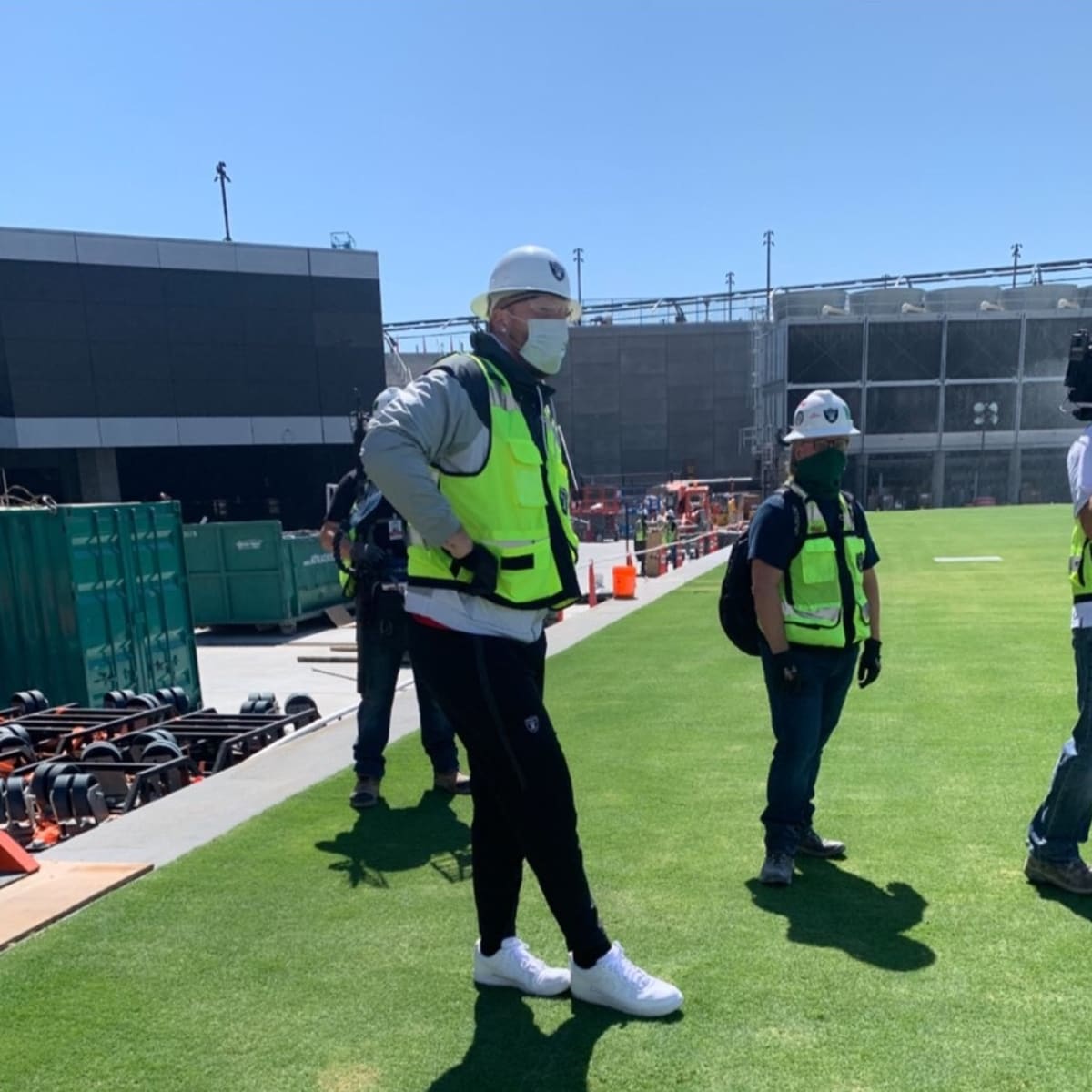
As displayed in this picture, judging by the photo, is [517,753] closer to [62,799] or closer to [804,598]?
[804,598]

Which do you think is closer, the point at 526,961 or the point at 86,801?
the point at 526,961

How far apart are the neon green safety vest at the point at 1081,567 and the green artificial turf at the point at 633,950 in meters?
1.20

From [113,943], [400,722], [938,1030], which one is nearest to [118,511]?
[400,722]

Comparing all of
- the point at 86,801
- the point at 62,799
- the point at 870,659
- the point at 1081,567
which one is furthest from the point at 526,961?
the point at 62,799

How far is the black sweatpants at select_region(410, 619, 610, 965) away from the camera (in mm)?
2510

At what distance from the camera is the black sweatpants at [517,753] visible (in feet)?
8.23

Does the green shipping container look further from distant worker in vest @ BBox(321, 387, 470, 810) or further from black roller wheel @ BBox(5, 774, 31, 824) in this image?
distant worker in vest @ BBox(321, 387, 470, 810)

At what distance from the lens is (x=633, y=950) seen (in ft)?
10.3

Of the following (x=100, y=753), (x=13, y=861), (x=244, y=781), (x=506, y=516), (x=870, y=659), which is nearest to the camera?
(x=506, y=516)

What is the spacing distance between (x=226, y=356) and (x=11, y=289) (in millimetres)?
7162

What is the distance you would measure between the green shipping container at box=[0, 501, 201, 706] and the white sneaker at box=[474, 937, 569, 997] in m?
6.60

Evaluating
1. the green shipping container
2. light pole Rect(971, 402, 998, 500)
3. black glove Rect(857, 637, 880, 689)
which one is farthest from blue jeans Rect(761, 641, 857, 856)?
light pole Rect(971, 402, 998, 500)

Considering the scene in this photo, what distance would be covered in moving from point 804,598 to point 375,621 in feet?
8.01

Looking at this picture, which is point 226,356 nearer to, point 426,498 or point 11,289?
point 11,289
